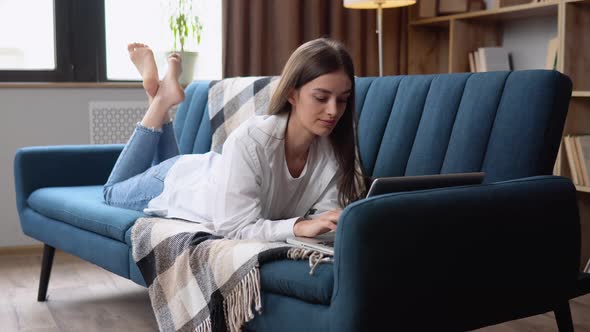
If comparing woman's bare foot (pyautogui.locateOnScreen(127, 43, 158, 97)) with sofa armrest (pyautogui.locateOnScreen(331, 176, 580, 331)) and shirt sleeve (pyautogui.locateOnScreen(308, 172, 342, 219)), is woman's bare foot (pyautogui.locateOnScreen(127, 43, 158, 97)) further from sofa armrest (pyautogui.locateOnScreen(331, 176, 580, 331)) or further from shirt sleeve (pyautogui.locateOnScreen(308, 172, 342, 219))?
sofa armrest (pyautogui.locateOnScreen(331, 176, 580, 331))

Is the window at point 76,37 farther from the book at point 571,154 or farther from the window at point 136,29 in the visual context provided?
the book at point 571,154

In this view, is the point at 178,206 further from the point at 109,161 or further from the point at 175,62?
the point at 109,161

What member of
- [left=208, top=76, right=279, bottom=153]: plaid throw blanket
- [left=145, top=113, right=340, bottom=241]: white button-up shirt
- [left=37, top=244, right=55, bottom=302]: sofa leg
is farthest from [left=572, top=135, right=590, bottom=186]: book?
[left=37, top=244, right=55, bottom=302]: sofa leg

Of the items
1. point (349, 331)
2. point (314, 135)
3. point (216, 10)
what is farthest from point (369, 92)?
point (216, 10)

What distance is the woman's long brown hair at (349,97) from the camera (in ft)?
6.18

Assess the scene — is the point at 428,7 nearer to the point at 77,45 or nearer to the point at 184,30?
the point at 184,30

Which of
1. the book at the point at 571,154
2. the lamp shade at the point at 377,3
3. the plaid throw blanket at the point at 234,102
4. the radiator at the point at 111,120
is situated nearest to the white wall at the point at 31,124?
the radiator at the point at 111,120

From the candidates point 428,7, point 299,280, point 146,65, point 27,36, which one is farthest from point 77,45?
point 299,280

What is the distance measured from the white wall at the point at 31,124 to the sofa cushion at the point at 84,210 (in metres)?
0.85

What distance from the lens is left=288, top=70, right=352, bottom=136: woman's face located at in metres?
1.87

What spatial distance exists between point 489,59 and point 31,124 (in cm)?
215

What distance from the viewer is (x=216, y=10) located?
411 cm

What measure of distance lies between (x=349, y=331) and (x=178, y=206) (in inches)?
38.0

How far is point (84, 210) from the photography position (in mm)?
2506
